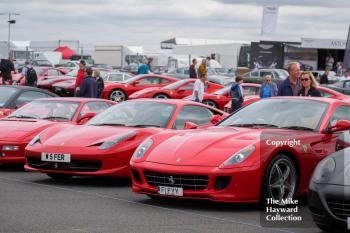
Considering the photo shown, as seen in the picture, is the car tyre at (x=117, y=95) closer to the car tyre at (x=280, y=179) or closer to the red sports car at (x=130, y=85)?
the red sports car at (x=130, y=85)

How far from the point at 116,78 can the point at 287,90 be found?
2478cm

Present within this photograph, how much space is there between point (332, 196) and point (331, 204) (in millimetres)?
83

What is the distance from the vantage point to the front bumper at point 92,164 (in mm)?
10609

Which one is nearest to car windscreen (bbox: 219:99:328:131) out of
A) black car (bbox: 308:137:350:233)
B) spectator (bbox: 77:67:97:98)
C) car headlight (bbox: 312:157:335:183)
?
car headlight (bbox: 312:157:335:183)

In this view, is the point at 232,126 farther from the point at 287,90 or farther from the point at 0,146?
the point at 0,146

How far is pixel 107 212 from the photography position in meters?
8.45

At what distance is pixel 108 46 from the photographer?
7525 cm

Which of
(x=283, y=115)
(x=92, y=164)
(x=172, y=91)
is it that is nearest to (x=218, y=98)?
(x=172, y=91)

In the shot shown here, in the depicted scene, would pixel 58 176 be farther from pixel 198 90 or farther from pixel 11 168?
pixel 198 90

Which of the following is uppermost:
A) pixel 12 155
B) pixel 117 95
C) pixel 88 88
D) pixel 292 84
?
pixel 292 84

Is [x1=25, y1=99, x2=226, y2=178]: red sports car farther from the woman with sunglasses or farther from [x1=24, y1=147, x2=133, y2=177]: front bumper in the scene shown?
the woman with sunglasses

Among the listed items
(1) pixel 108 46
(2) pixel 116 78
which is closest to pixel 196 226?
(2) pixel 116 78

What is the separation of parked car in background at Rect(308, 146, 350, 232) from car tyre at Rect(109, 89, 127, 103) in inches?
964

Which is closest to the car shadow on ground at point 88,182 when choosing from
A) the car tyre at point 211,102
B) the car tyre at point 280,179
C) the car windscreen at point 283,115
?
the car windscreen at point 283,115
